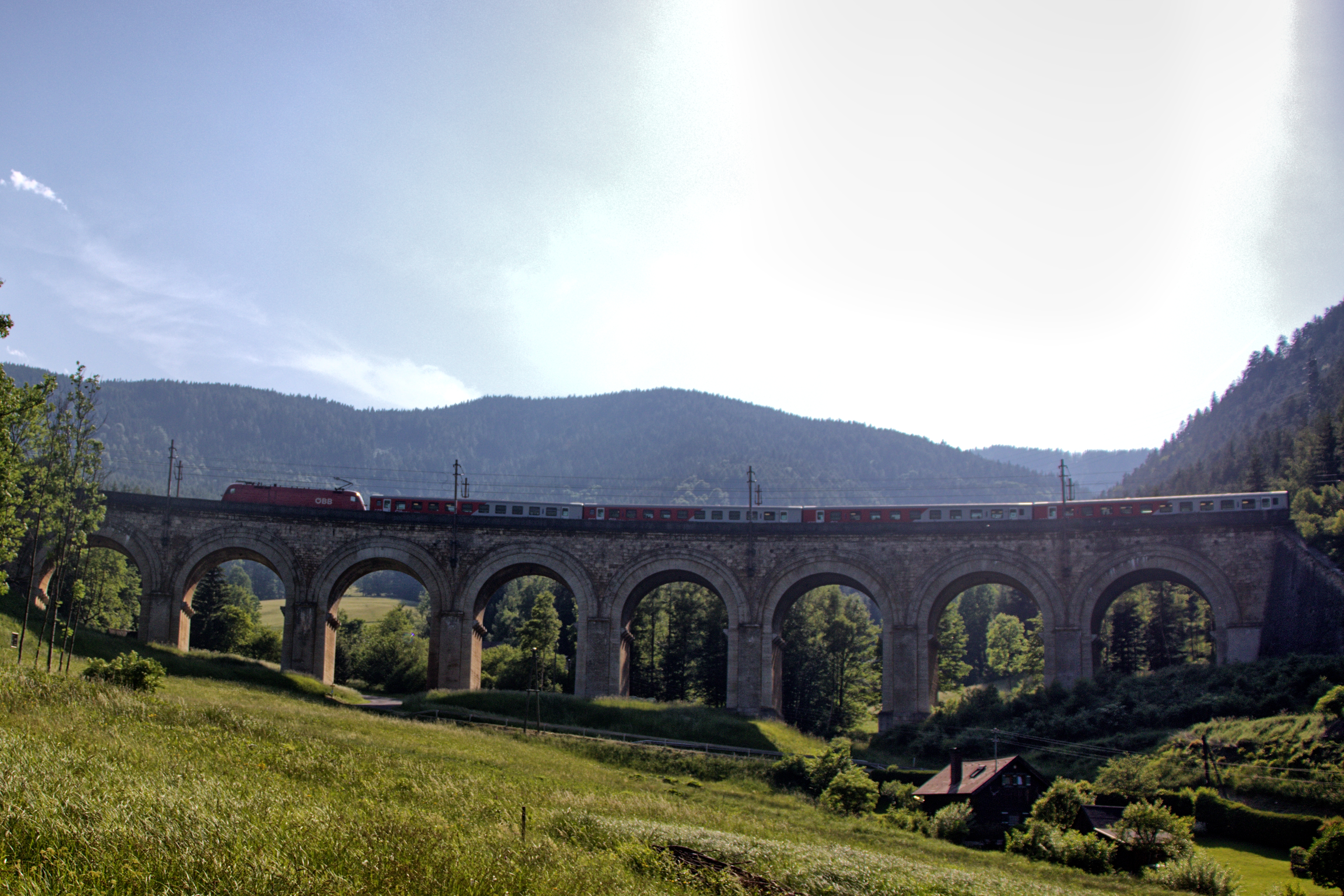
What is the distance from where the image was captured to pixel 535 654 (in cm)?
3519

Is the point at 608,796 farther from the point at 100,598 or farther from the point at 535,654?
the point at 100,598

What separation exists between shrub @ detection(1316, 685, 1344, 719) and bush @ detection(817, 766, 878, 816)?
15076 millimetres

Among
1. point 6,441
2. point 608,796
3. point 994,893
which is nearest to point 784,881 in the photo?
point 994,893

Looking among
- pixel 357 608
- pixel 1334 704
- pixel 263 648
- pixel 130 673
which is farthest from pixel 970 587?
pixel 357 608

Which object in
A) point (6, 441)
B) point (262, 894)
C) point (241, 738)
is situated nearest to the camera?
point (262, 894)

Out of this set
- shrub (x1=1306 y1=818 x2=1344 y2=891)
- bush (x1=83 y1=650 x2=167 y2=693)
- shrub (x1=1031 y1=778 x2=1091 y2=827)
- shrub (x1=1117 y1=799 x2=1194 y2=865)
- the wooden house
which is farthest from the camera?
the wooden house

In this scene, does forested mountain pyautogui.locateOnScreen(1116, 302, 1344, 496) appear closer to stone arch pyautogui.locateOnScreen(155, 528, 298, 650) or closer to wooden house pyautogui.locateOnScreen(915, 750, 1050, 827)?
wooden house pyautogui.locateOnScreen(915, 750, 1050, 827)

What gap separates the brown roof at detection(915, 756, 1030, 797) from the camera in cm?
2950

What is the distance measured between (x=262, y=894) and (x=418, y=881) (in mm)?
1408

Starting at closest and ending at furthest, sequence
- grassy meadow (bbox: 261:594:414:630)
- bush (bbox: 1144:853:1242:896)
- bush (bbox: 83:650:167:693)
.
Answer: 1. bush (bbox: 1144:853:1242:896)
2. bush (bbox: 83:650:167:693)
3. grassy meadow (bbox: 261:594:414:630)

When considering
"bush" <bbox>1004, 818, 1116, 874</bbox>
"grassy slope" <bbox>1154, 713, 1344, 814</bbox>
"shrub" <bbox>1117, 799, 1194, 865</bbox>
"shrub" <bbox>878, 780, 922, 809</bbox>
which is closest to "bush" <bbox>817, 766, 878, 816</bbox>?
"shrub" <bbox>878, 780, 922, 809</bbox>

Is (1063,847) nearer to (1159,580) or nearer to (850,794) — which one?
(850,794)

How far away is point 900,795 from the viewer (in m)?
30.8

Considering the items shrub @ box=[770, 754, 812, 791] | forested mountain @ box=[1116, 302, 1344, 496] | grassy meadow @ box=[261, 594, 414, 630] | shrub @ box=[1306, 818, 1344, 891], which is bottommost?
grassy meadow @ box=[261, 594, 414, 630]
